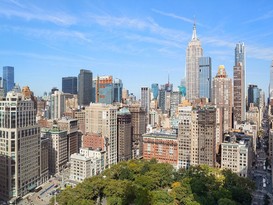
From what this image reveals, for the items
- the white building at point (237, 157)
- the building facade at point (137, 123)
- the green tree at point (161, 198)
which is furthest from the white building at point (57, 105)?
the green tree at point (161, 198)

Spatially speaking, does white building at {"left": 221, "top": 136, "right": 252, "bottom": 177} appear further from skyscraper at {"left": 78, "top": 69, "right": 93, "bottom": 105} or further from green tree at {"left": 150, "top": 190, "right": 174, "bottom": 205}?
skyscraper at {"left": 78, "top": 69, "right": 93, "bottom": 105}

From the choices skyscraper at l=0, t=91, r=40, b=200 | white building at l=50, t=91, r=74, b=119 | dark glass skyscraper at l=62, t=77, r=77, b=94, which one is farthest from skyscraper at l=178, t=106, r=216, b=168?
dark glass skyscraper at l=62, t=77, r=77, b=94

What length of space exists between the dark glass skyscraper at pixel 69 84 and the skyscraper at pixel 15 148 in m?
139

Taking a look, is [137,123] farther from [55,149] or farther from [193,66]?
[193,66]

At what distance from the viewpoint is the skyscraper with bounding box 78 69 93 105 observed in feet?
534

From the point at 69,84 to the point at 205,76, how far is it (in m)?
92.0

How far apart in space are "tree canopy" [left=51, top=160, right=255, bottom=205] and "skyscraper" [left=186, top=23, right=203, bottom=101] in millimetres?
136236

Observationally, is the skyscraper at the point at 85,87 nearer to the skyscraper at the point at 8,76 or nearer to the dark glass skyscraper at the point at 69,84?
the dark glass skyscraper at the point at 69,84

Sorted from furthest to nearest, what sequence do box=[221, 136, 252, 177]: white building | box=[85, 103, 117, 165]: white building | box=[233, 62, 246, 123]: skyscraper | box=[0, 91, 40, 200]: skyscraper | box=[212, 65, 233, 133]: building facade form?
box=[233, 62, 246, 123]: skyscraper < box=[212, 65, 233, 133]: building facade < box=[85, 103, 117, 165]: white building < box=[221, 136, 252, 177]: white building < box=[0, 91, 40, 200]: skyscraper

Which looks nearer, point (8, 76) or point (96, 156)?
point (96, 156)

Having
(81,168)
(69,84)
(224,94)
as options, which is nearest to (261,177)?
(81,168)

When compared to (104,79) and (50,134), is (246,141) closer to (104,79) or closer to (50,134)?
(50,134)

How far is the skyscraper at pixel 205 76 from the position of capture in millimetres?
172913

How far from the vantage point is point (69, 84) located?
192 m
